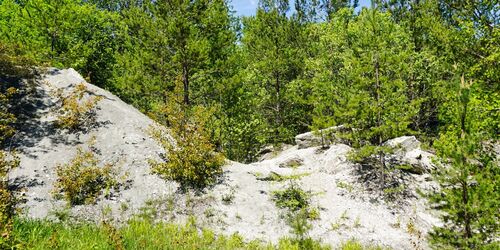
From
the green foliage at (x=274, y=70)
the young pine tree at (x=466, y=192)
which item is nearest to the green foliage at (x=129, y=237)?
the young pine tree at (x=466, y=192)

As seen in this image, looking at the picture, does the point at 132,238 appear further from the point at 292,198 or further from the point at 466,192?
the point at 466,192

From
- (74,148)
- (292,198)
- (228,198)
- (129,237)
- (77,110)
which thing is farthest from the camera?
(77,110)

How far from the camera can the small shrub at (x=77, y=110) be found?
54.5 ft

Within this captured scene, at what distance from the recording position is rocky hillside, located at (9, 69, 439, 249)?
13094mm

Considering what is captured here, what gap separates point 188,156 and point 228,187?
6.82 feet

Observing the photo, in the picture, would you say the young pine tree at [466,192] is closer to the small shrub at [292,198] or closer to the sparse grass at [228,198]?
the small shrub at [292,198]

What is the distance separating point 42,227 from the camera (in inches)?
353

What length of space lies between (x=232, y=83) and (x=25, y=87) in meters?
10.7

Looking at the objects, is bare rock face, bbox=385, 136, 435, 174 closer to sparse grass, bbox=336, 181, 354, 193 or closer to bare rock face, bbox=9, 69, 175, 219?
sparse grass, bbox=336, 181, 354, 193

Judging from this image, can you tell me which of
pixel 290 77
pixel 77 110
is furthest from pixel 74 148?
pixel 290 77

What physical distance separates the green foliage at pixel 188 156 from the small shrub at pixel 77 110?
3.94 meters

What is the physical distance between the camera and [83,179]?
1364cm

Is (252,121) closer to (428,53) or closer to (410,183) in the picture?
(410,183)

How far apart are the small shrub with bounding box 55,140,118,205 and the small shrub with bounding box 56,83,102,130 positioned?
237 centimetres
